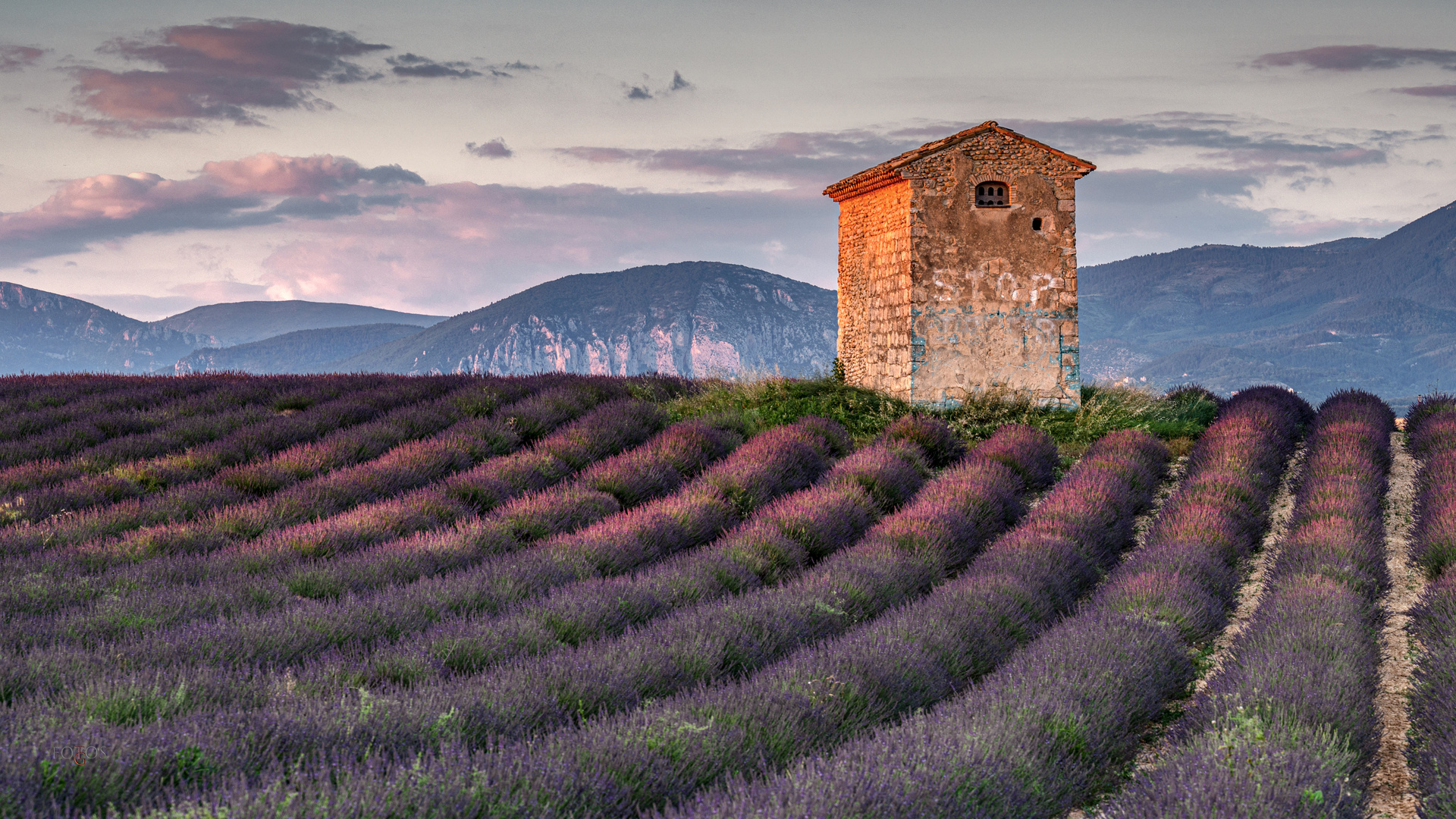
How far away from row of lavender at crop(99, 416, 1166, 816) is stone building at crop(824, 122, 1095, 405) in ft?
17.9

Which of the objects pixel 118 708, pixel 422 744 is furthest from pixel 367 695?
pixel 118 708

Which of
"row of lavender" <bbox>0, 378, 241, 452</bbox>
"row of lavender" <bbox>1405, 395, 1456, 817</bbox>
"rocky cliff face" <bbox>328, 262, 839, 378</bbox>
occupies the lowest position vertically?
"row of lavender" <bbox>1405, 395, 1456, 817</bbox>

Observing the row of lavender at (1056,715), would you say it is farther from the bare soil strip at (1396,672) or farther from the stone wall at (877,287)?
the stone wall at (877,287)

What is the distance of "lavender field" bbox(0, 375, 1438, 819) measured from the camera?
309 cm

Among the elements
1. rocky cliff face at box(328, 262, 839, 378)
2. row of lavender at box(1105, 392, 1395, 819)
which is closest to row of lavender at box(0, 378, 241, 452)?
row of lavender at box(1105, 392, 1395, 819)

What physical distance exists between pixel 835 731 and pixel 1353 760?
1911 millimetres

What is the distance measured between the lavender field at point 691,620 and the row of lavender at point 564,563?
0.02 meters

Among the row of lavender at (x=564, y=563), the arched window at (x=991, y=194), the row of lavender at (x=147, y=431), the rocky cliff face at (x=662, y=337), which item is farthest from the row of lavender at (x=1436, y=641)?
the rocky cliff face at (x=662, y=337)

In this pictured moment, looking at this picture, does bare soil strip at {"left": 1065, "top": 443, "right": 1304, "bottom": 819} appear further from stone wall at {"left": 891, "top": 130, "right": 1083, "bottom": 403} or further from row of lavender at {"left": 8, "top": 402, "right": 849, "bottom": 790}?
stone wall at {"left": 891, "top": 130, "right": 1083, "bottom": 403}

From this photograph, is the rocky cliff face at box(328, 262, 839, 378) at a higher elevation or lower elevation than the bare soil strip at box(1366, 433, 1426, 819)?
higher

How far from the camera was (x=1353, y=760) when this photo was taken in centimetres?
370

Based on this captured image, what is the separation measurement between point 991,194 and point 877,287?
203 centimetres

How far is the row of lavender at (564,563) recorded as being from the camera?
9.77 feet

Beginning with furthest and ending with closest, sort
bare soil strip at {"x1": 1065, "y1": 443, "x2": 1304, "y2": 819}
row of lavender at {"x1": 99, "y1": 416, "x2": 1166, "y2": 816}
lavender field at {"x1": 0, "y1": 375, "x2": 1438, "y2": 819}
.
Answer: bare soil strip at {"x1": 1065, "y1": 443, "x2": 1304, "y2": 819}
lavender field at {"x1": 0, "y1": 375, "x2": 1438, "y2": 819}
row of lavender at {"x1": 99, "y1": 416, "x2": 1166, "y2": 816}
